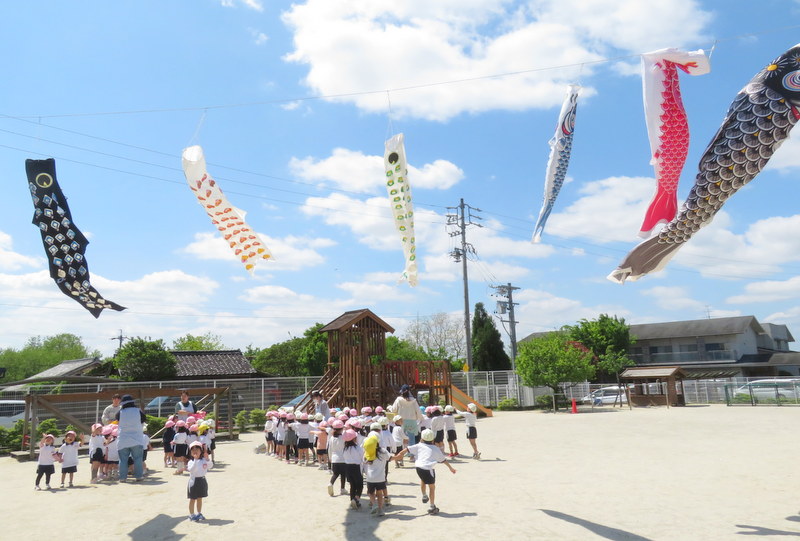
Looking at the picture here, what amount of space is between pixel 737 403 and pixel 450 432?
81.1ft

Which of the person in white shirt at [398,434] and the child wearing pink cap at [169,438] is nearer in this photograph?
the person in white shirt at [398,434]

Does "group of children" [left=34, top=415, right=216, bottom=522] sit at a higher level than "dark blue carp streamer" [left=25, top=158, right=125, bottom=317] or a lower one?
lower

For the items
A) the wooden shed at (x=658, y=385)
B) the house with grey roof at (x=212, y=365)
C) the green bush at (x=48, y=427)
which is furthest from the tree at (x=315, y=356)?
the green bush at (x=48, y=427)

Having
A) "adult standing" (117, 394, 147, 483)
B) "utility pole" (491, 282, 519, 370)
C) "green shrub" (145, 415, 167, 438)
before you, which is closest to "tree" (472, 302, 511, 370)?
"utility pole" (491, 282, 519, 370)

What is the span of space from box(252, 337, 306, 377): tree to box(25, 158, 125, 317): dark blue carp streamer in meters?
35.1

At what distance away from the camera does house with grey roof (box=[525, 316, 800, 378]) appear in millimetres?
44625

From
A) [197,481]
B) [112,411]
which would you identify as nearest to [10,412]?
[112,411]

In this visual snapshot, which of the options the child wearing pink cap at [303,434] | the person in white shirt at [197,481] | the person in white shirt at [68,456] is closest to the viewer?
the person in white shirt at [197,481]

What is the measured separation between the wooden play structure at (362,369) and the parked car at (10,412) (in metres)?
9.68

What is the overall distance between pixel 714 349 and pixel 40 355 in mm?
76664

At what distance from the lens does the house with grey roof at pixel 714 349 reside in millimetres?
44625

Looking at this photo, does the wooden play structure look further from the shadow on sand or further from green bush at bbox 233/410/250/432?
the shadow on sand

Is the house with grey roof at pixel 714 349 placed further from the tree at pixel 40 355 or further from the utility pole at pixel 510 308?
the tree at pixel 40 355

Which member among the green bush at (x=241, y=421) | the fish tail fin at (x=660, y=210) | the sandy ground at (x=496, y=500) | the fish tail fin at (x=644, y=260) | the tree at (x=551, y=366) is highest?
the fish tail fin at (x=660, y=210)
